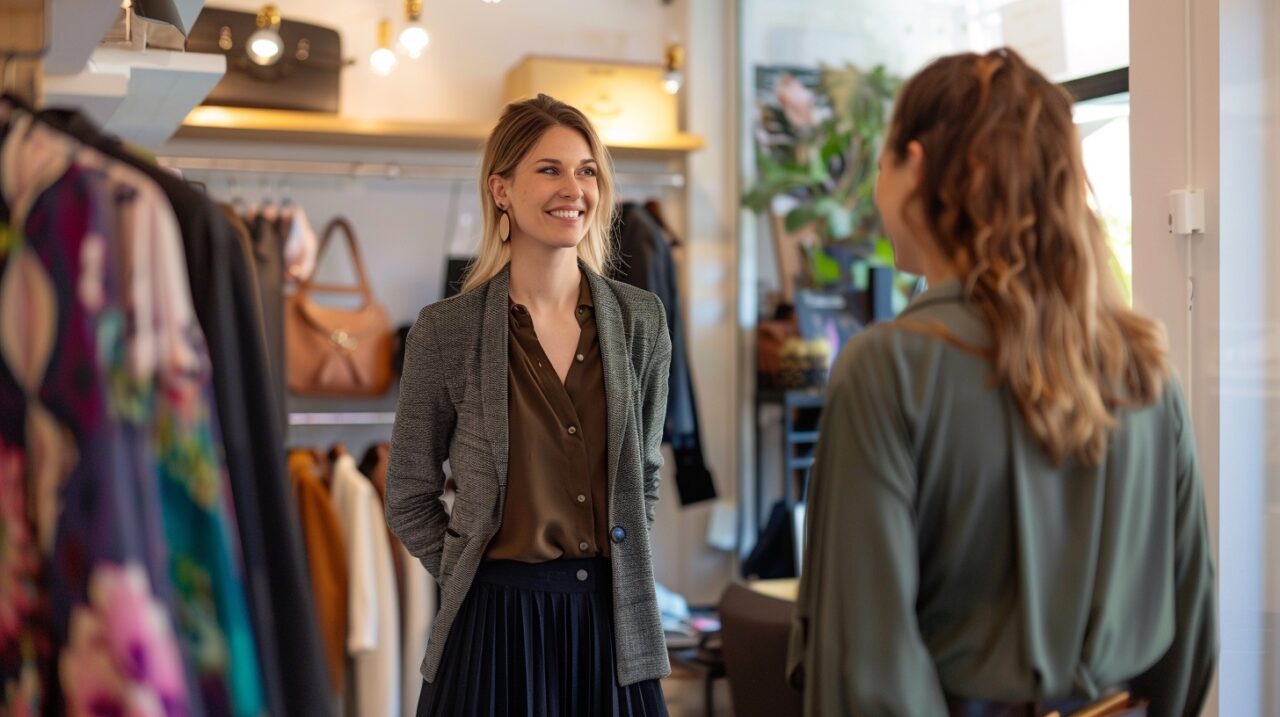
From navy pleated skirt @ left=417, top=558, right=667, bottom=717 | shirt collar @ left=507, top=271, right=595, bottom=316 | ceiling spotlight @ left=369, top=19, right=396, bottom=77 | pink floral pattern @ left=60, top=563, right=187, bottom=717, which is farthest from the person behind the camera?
ceiling spotlight @ left=369, top=19, right=396, bottom=77

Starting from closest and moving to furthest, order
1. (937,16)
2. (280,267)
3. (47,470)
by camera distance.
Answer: (47,470)
(280,267)
(937,16)

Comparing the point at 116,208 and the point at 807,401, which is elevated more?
the point at 116,208

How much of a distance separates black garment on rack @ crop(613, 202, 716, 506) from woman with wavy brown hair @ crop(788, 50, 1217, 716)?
301 cm

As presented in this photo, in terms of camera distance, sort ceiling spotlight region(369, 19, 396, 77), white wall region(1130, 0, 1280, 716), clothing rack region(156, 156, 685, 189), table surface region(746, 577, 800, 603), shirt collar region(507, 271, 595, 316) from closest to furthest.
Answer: shirt collar region(507, 271, 595, 316)
white wall region(1130, 0, 1280, 716)
table surface region(746, 577, 800, 603)
ceiling spotlight region(369, 19, 396, 77)
clothing rack region(156, 156, 685, 189)

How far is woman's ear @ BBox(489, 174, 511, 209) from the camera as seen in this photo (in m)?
2.31

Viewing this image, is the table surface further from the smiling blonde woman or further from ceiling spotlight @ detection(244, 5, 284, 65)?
ceiling spotlight @ detection(244, 5, 284, 65)

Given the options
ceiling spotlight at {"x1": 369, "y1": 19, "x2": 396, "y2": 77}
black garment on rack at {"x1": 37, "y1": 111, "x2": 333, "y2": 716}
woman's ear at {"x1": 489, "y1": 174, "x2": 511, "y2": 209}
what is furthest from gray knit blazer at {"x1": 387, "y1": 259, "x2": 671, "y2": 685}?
ceiling spotlight at {"x1": 369, "y1": 19, "x2": 396, "y2": 77}

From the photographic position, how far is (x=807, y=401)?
473 cm

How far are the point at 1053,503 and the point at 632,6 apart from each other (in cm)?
397

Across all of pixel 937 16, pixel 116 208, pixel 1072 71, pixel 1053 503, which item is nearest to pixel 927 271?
→ pixel 1053 503

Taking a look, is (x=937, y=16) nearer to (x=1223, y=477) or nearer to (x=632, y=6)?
(x=632, y=6)

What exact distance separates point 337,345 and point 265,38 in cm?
98

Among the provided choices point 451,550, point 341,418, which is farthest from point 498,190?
point 341,418

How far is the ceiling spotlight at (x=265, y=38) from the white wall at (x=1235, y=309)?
2.63 metres
